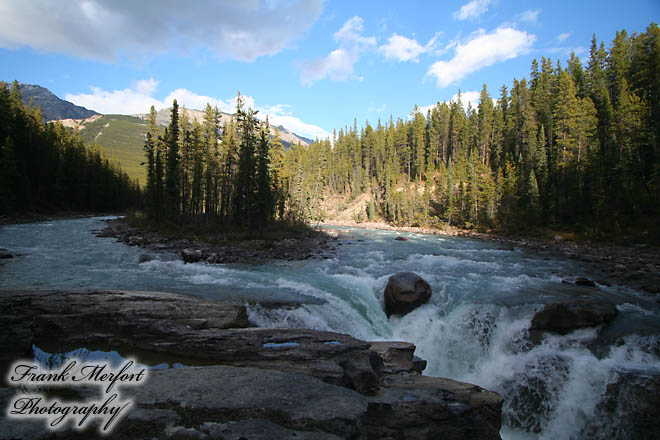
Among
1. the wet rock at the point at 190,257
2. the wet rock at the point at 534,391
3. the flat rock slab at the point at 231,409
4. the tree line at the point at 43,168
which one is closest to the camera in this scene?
the flat rock slab at the point at 231,409

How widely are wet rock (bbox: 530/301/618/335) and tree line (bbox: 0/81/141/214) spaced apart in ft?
181

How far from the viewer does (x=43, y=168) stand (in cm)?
4838

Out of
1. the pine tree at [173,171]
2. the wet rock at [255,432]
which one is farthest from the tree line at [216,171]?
the wet rock at [255,432]

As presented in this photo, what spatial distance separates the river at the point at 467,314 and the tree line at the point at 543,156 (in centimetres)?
2723

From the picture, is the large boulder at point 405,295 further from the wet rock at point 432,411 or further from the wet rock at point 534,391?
the wet rock at point 432,411

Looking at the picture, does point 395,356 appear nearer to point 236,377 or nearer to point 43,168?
point 236,377

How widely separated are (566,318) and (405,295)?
5321 millimetres

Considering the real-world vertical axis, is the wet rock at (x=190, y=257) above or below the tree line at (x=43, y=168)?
below

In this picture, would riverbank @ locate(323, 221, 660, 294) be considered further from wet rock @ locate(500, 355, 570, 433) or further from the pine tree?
the pine tree

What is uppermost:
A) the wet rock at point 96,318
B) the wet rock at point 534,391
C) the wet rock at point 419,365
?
the wet rock at point 96,318

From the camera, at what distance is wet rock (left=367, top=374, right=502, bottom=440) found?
15.3 feet

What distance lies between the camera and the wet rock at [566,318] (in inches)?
368

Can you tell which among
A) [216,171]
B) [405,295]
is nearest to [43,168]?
[216,171]

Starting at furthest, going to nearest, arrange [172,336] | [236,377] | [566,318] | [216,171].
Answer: [216,171], [566,318], [172,336], [236,377]
